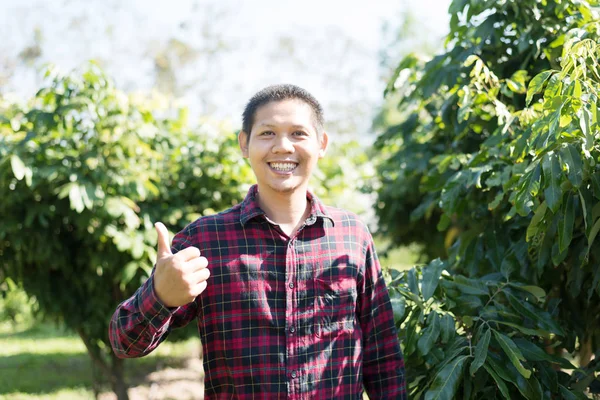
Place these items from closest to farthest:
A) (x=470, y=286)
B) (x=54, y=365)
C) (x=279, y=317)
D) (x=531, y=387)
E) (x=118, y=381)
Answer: (x=279, y=317), (x=531, y=387), (x=470, y=286), (x=118, y=381), (x=54, y=365)

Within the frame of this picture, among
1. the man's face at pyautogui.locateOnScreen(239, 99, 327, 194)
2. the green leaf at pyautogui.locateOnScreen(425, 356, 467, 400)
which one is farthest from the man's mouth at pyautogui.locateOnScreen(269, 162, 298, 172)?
the green leaf at pyautogui.locateOnScreen(425, 356, 467, 400)

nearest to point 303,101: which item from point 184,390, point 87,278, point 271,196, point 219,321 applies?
point 271,196

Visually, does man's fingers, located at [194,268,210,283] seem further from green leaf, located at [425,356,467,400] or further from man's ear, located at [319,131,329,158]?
green leaf, located at [425,356,467,400]

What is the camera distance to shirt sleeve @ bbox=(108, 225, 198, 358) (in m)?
1.49

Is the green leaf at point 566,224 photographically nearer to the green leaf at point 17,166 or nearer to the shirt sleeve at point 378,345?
the shirt sleeve at point 378,345

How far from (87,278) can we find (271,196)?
2.78m

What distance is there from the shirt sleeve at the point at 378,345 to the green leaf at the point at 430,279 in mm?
291

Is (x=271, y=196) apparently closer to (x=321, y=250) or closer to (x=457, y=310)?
(x=321, y=250)

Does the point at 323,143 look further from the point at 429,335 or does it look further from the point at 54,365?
the point at 54,365

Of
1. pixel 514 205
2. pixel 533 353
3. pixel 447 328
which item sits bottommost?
pixel 533 353

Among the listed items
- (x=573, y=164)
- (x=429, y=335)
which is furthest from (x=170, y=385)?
(x=573, y=164)

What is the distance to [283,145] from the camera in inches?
67.1

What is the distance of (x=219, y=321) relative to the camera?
165 centimetres

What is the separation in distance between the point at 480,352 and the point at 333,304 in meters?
0.47
